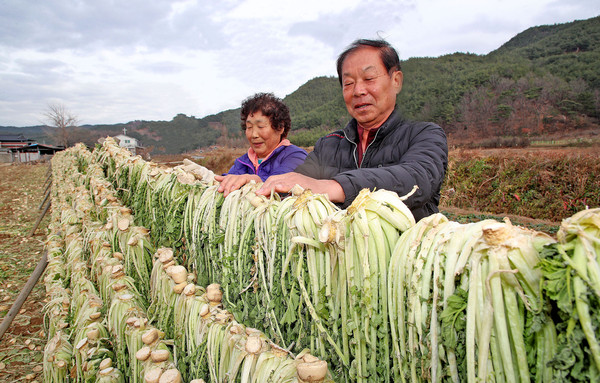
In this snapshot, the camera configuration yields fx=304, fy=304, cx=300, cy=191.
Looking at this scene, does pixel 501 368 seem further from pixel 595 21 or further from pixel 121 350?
pixel 595 21

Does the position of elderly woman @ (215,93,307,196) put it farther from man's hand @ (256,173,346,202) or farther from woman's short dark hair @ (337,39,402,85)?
man's hand @ (256,173,346,202)

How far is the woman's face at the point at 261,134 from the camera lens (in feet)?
11.0

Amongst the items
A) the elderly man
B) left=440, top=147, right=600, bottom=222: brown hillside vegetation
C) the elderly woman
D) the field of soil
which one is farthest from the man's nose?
left=440, top=147, right=600, bottom=222: brown hillside vegetation

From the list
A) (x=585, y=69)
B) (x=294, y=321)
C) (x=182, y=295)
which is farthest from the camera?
(x=585, y=69)

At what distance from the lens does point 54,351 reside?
7.59 ft

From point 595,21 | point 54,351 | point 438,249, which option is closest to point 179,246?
point 54,351

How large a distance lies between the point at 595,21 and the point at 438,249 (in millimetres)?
86653

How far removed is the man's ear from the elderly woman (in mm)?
1283

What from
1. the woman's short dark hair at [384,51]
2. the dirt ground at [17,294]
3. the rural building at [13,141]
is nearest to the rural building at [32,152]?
the rural building at [13,141]

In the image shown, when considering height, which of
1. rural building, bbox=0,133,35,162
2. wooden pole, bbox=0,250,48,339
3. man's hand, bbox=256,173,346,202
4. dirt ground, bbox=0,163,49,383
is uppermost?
rural building, bbox=0,133,35,162

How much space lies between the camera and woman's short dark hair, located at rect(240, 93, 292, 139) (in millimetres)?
3418

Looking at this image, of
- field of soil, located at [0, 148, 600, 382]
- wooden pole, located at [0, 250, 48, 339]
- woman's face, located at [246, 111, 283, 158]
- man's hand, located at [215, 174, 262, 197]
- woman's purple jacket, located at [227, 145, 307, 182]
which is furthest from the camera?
field of soil, located at [0, 148, 600, 382]

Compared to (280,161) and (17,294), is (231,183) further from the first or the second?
A: (17,294)

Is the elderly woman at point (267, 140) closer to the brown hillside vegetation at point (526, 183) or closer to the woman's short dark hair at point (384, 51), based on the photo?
the woman's short dark hair at point (384, 51)
